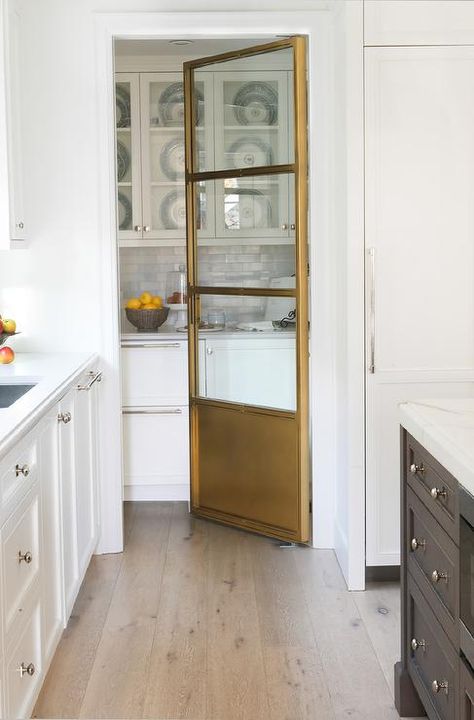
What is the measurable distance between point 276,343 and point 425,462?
1993 mm

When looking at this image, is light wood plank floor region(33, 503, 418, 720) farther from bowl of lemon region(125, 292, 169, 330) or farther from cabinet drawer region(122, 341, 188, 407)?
bowl of lemon region(125, 292, 169, 330)

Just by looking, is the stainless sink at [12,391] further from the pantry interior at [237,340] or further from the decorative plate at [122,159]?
the decorative plate at [122,159]

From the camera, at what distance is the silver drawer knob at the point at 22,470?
2.36 meters

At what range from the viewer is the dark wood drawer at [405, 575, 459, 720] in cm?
206

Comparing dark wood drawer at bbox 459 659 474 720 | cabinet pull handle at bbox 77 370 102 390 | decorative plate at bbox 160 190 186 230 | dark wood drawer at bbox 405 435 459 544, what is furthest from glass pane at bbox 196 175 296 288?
dark wood drawer at bbox 459 659 474 720

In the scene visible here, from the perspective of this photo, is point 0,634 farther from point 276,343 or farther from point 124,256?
point 124,256

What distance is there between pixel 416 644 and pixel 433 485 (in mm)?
501

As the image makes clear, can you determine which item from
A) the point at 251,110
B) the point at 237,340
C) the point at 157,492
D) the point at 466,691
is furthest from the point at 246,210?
the point at 466,691

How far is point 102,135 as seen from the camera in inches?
157

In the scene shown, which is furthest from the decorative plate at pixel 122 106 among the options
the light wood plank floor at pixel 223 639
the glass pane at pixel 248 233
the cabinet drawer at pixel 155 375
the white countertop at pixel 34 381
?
the light wood plank floor at pixel 223 639

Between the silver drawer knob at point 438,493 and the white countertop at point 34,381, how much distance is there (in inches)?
38.6

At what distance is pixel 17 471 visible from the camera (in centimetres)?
236

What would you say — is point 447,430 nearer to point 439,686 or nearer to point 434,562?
point 434,562

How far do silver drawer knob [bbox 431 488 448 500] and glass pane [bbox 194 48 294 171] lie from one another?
88.0 inches
